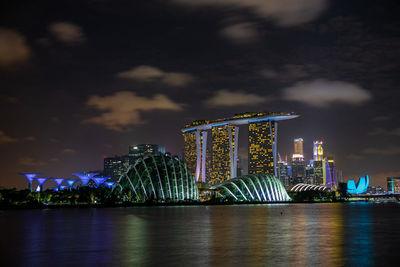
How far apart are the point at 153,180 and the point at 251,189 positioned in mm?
42419

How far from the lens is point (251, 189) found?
14788 centimetres

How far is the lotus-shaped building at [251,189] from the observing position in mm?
145875

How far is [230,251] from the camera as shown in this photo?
24234 mm

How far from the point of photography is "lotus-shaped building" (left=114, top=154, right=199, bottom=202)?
118000 millimetres

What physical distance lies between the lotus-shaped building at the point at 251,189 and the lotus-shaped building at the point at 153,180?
28129 millimetres

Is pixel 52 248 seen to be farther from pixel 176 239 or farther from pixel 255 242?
pixel 255 242

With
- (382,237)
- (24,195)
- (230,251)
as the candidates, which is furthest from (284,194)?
(230,251)

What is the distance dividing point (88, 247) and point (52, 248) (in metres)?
2.12

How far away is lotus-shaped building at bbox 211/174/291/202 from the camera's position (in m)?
146

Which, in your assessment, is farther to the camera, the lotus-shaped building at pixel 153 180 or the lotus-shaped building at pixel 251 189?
the lotus-shaped building at pixel 251 189

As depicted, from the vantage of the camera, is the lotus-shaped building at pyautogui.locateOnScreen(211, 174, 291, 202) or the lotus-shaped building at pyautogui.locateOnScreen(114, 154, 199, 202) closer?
the lotus-shaped building at pyautogui.locateOnScreen(114, 154, 199, 202)

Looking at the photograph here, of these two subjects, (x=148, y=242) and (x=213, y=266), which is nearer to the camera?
(x=213, y=266)

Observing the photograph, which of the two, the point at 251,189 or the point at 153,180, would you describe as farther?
the point at 251,189

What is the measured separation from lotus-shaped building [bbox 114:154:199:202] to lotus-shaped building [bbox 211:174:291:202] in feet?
92.3
